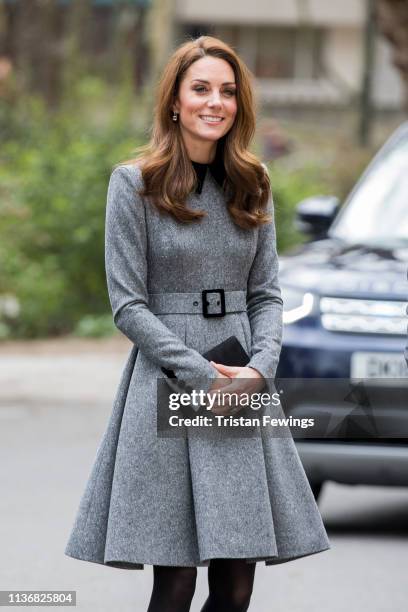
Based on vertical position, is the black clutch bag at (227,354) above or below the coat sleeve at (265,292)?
below

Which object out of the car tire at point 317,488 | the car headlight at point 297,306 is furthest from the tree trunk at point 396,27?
the car headlight at point 297,306

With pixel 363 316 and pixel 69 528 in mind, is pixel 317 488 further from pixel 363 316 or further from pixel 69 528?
pixel 69 528

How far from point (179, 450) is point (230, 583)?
0.38m

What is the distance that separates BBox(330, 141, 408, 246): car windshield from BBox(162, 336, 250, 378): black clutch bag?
3548 mm

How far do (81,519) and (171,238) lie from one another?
2.51ft

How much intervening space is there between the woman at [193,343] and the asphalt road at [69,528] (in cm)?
174

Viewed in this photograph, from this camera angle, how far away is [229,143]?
4.53 meters

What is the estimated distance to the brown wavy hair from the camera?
14.7ft

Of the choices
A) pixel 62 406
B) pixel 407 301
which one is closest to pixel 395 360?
pixel 407 301

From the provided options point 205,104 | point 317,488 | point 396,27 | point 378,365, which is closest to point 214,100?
point 205,104

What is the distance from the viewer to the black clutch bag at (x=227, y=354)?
4.40 m

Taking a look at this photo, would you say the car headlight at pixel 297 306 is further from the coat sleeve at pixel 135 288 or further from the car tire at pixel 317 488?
the coat sleeve at pixel 135 288

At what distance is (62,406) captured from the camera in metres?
11.6

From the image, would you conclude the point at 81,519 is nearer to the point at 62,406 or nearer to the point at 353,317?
the point at 353,317
